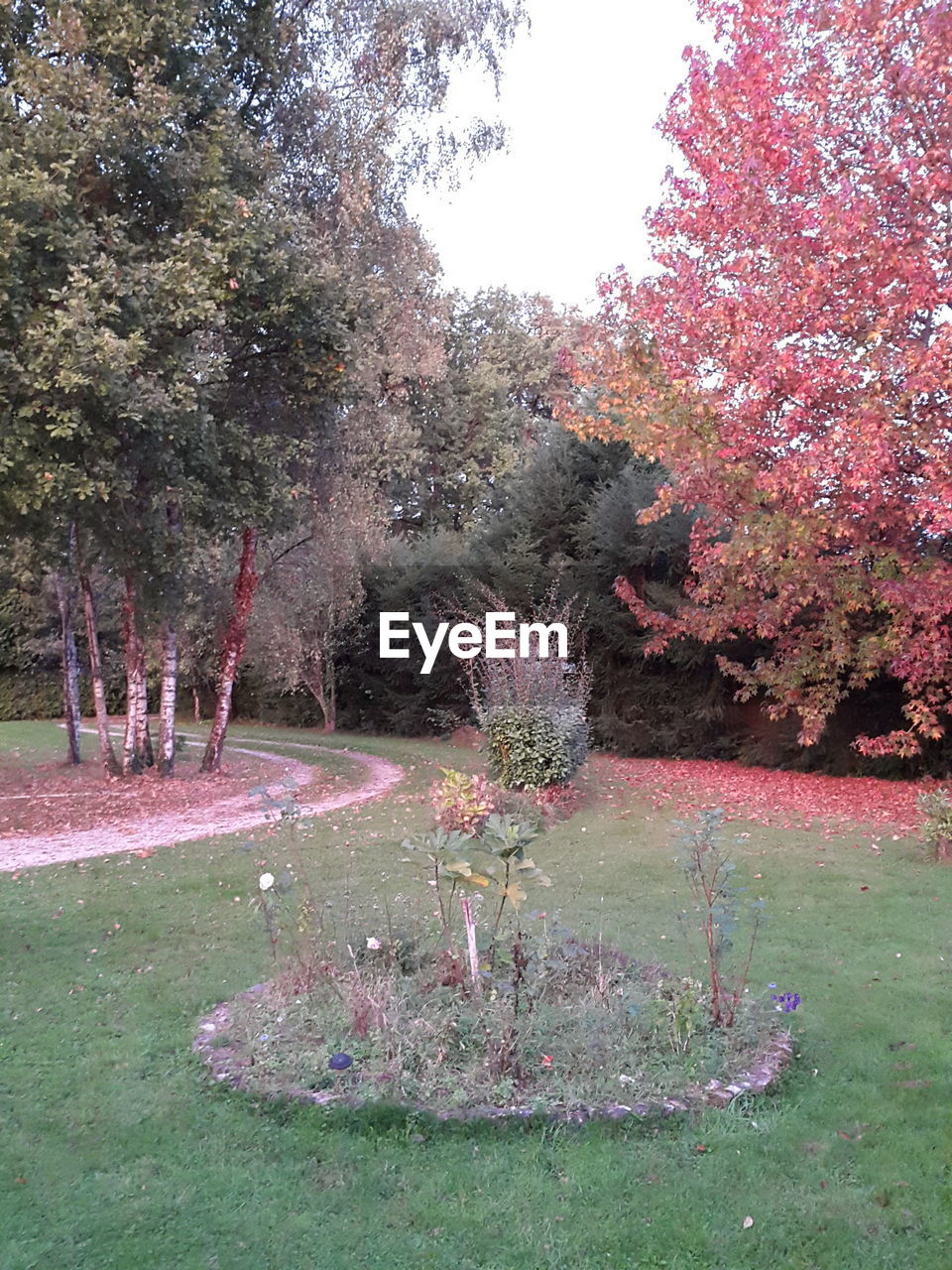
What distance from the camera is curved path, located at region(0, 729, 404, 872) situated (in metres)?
7.58

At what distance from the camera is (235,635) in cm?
1192

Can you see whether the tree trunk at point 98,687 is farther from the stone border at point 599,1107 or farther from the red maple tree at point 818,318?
the stone border at point 599,1107

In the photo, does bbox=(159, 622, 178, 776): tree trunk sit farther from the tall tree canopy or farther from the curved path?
the curved path

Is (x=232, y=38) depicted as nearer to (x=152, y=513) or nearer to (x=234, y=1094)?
(x=152, y=513)

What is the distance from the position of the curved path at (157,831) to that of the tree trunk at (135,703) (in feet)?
6.26

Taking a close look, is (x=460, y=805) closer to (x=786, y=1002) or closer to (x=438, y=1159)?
(x=786, y=1002)

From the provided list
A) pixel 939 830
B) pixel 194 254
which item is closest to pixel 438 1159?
pixel 939 830

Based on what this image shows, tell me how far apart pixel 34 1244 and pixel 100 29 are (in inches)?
361

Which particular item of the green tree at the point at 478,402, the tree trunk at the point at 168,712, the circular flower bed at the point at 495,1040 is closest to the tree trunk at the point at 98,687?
the tree trunk at the point at 168,712

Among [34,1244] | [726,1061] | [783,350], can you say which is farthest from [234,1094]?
[783,350]

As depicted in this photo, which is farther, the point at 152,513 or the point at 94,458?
the point at 152,513

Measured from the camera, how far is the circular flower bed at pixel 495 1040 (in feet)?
9.79

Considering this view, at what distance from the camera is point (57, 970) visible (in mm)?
4559

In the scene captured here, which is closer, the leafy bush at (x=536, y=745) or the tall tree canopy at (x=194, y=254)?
the tall tree canopy at (x=194, y=254)
